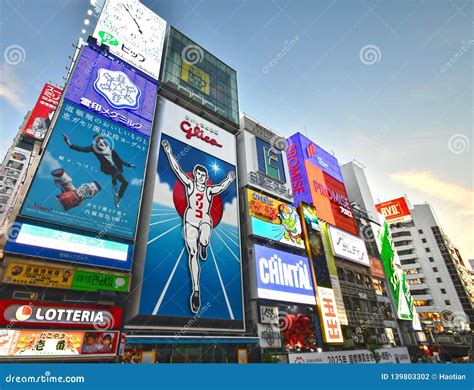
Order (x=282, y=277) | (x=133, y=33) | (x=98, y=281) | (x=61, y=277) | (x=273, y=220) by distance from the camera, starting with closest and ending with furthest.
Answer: (x=61, y=277) < (x=98, y=281) < (x=282, y=277) < (x=133, y=33) < (x=273, y=220)

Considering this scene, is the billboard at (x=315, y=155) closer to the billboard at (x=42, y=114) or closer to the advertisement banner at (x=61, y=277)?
the advertisement banner at (x=61, y=277)

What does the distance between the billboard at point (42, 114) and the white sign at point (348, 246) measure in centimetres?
3312

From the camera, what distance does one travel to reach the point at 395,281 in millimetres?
38406

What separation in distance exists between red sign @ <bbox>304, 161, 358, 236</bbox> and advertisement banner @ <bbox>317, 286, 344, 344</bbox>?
9.41m

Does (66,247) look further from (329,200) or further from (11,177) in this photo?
(329,200)

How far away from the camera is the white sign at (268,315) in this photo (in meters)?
19.2

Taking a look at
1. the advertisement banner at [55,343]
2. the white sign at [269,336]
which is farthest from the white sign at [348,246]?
the advertisement banner at [55,343]

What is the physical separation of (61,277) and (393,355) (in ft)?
85.8

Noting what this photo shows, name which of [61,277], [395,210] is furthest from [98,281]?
[395,210]

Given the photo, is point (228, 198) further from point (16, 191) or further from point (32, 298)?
point (16, 191)

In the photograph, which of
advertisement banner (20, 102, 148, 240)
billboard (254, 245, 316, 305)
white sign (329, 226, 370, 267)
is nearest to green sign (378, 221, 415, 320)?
white sign (329, 226, 370, 267)
